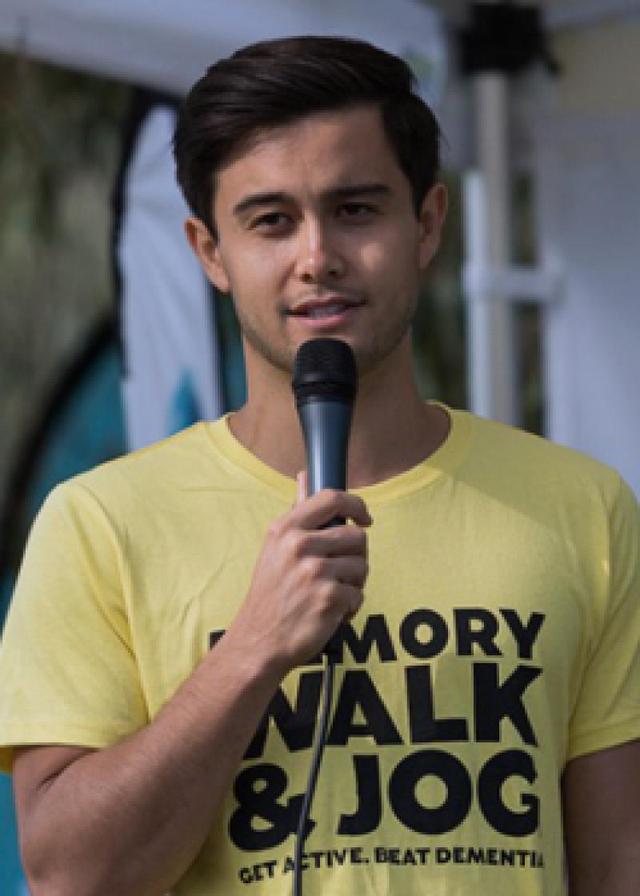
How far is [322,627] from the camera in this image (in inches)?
65.0

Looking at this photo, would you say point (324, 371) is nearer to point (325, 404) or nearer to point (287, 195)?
point (325, 404)

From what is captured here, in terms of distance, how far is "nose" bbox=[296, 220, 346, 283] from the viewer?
189 centimetres

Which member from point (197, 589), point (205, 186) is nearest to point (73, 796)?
point (197, 589)

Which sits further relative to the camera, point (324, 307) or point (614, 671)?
point (614, 671)

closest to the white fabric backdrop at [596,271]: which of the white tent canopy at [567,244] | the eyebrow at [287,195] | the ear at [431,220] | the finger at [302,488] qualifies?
the white tent canopy at [567,244]

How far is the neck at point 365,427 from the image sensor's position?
6.66 ft

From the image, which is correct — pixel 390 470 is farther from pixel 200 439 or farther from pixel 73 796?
pixel 73 796

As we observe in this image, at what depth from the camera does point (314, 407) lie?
5.76 ft

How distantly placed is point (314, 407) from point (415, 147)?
0.47 m

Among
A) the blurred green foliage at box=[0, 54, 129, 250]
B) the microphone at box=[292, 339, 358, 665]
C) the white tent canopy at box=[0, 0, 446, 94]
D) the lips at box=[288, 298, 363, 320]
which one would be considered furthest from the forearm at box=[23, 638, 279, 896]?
the blurred green foliage at box=[0, 54, 129, 250]

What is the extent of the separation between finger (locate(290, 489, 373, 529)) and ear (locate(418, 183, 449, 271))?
536 mm

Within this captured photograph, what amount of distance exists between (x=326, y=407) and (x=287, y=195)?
31 cm

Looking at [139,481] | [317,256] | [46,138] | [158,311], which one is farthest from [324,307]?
[46,138]

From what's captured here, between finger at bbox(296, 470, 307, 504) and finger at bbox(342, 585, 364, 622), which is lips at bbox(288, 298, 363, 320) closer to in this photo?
finger at bbox(296, 470, 307, 504)
